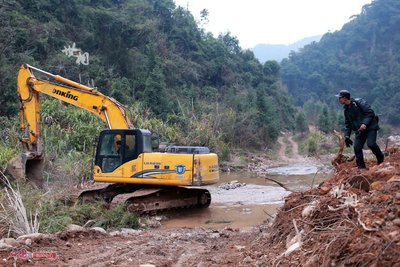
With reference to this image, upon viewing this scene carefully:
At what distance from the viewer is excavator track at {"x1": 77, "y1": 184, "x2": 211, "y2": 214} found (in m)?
10.5

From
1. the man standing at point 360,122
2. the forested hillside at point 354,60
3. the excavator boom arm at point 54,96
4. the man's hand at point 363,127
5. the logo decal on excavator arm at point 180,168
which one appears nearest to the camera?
the man's hand at point 363,127

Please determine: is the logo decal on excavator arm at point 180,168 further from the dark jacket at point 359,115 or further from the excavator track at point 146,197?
the dark jacket at point 359,115

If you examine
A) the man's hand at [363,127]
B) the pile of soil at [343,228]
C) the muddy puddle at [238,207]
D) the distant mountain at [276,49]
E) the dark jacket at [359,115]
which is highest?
the distant mountain at [276,49]

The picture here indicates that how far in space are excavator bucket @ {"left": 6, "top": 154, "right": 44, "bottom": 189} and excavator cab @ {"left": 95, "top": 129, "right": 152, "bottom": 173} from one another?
4.80ft

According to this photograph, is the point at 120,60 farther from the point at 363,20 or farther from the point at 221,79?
the point at 363,20

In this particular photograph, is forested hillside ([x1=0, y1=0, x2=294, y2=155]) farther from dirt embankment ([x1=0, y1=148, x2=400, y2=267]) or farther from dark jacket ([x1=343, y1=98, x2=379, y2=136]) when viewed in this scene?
dirt embankment ([x1=0, y1=148, x2=400, y2=267])

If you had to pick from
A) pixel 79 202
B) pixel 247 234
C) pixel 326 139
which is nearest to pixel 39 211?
pixel 79 202

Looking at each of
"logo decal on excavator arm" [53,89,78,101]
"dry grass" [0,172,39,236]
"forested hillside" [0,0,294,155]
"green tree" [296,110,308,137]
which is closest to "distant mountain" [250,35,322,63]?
"green tree" [296,110,308,137]

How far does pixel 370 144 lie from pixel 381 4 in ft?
262

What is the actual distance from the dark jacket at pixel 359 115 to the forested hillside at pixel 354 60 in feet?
198

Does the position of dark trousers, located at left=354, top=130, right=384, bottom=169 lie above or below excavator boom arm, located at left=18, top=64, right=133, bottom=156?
below

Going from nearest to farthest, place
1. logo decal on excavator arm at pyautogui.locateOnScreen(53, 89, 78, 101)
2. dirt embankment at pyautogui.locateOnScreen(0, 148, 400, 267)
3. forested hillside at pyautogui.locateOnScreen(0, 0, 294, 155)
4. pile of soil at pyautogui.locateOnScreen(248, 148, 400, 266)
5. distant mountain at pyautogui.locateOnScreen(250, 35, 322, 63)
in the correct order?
pile of soil at pyautogui.locateOnScreen(248, 148, 400, 266), dirt embankment at pyautogui.locateOnScreen(0, 148, 400, 267), logo decal on excavator arm at pyautogui.locateOnScreen(53, 89, 78, 101), forested hillside at pyautogui.locateOnScreen(0, 0, 294, 155), distant mountain at pyautogui.locateOnScreen(250, 35, 322, 63)

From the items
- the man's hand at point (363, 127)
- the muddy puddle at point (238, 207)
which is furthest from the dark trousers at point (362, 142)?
the muddy puddle at point (238, 207)

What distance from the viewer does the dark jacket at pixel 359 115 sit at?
7738 mm
